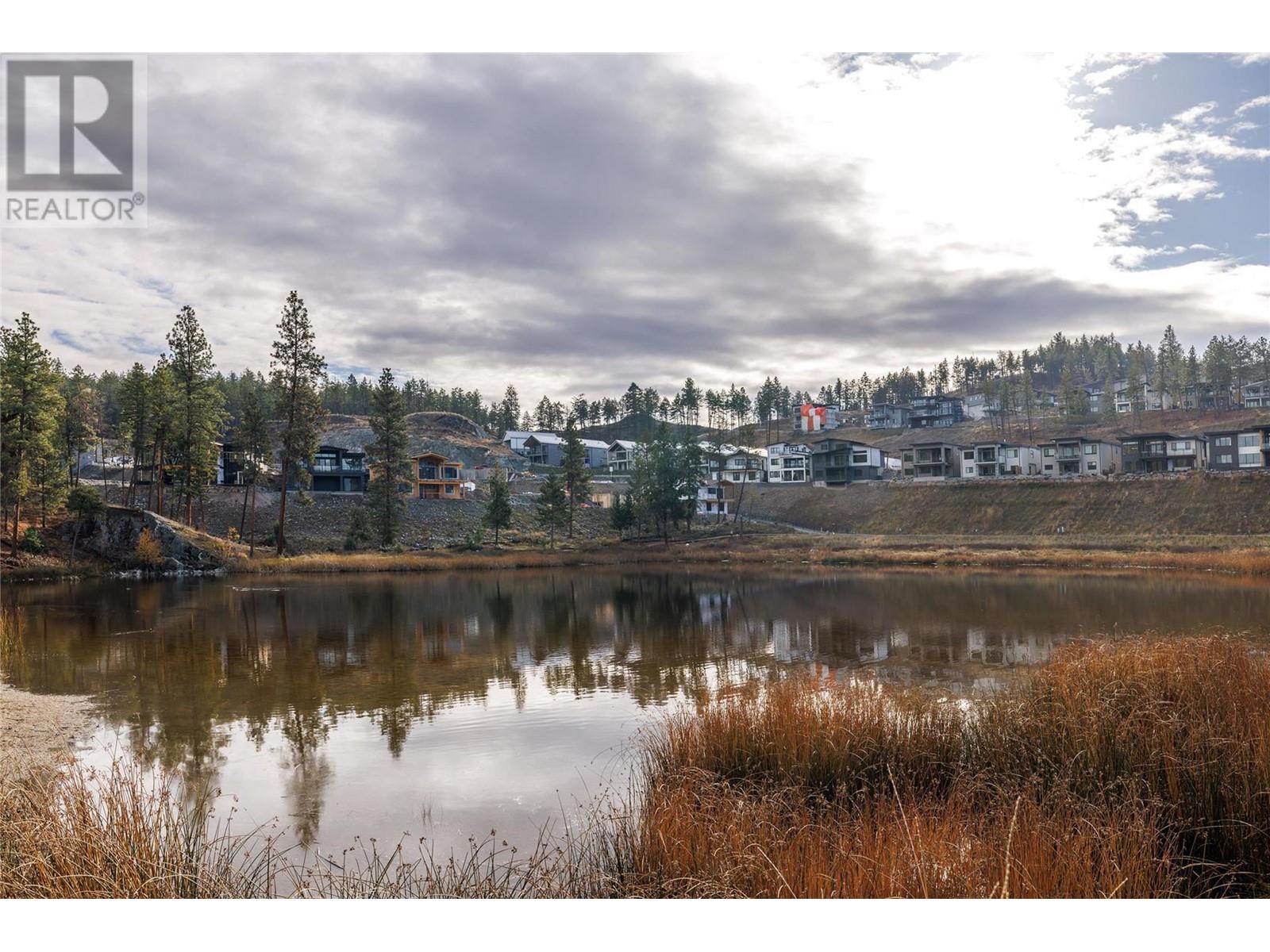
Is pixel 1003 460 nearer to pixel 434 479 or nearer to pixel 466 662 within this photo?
pixel 434 479

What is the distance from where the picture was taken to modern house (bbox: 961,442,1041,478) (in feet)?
283

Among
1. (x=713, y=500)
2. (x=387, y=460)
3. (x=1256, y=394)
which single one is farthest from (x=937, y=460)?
(x=1256, y=394)

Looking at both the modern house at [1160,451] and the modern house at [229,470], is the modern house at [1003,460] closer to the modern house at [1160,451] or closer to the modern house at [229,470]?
the modern house at [1160,451]

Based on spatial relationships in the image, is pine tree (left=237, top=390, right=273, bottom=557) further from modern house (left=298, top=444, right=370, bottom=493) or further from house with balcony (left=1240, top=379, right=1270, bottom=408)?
house with balcony (left=1240, top=379, right=1270, bottom=408)

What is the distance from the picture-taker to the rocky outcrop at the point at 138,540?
4666 cm

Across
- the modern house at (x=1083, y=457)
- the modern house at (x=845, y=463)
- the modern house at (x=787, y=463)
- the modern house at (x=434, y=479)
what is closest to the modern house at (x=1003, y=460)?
the modern house at (x=1083, y=457)

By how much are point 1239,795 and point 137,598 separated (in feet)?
123

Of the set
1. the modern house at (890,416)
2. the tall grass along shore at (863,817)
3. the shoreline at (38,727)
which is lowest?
the shoreline at (38,727)

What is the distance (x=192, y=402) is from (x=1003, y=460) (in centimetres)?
8035

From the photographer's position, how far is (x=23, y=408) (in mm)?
42031

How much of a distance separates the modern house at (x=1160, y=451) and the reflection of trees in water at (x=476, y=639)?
53.4 meters

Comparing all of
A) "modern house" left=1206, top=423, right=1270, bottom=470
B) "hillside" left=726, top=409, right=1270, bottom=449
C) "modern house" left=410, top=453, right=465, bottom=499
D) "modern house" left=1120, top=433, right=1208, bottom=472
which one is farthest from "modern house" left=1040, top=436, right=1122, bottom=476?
"modern house" left=410, top=453, right=465, bottom=499

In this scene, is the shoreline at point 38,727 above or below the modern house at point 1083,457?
below

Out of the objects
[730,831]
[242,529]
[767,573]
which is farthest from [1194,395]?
[730,831]
